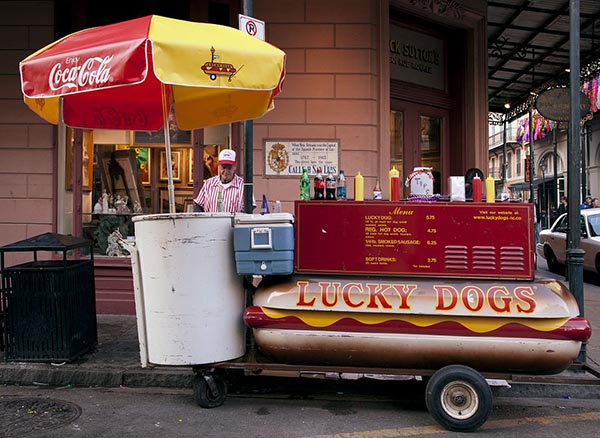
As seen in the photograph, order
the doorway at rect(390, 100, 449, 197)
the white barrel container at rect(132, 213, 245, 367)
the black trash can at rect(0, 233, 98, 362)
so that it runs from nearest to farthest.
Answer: the white barrel container at rect(132, 213, 245, 367) → the black trash can at rect(0, 233, 98, 362) → the doorway at rect(390, 100, 449, 197)

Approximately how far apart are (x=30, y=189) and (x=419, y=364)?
6.46 meters

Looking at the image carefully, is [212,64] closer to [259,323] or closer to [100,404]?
[259,323]

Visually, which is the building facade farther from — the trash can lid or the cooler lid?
the cooler lid

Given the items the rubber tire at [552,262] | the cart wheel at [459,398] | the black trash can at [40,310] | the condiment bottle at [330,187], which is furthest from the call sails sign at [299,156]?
the rubber tire at [552,262]

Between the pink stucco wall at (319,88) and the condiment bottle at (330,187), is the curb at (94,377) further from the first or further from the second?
the pink stucco wall at (319,88)

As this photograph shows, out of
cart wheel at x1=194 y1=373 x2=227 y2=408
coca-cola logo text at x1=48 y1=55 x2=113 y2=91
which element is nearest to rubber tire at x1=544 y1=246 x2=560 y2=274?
cart wheel at x1=194 y1=373 x2=227 y2=408

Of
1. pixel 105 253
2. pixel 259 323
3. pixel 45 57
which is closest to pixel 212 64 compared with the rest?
pixel 45 57

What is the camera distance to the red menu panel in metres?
4.34

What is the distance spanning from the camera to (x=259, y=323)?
439cm

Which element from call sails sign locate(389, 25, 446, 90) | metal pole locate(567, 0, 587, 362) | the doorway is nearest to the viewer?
metal pole locate(567, 0, 587, 362)

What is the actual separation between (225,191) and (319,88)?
9.78 feet

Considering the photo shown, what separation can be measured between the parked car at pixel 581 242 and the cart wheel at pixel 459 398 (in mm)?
7714

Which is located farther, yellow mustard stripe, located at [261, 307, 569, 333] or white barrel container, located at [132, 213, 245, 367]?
white barrel container, located at [132, 213, 245, 367]

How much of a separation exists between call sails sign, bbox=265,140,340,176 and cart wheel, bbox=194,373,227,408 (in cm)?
400
